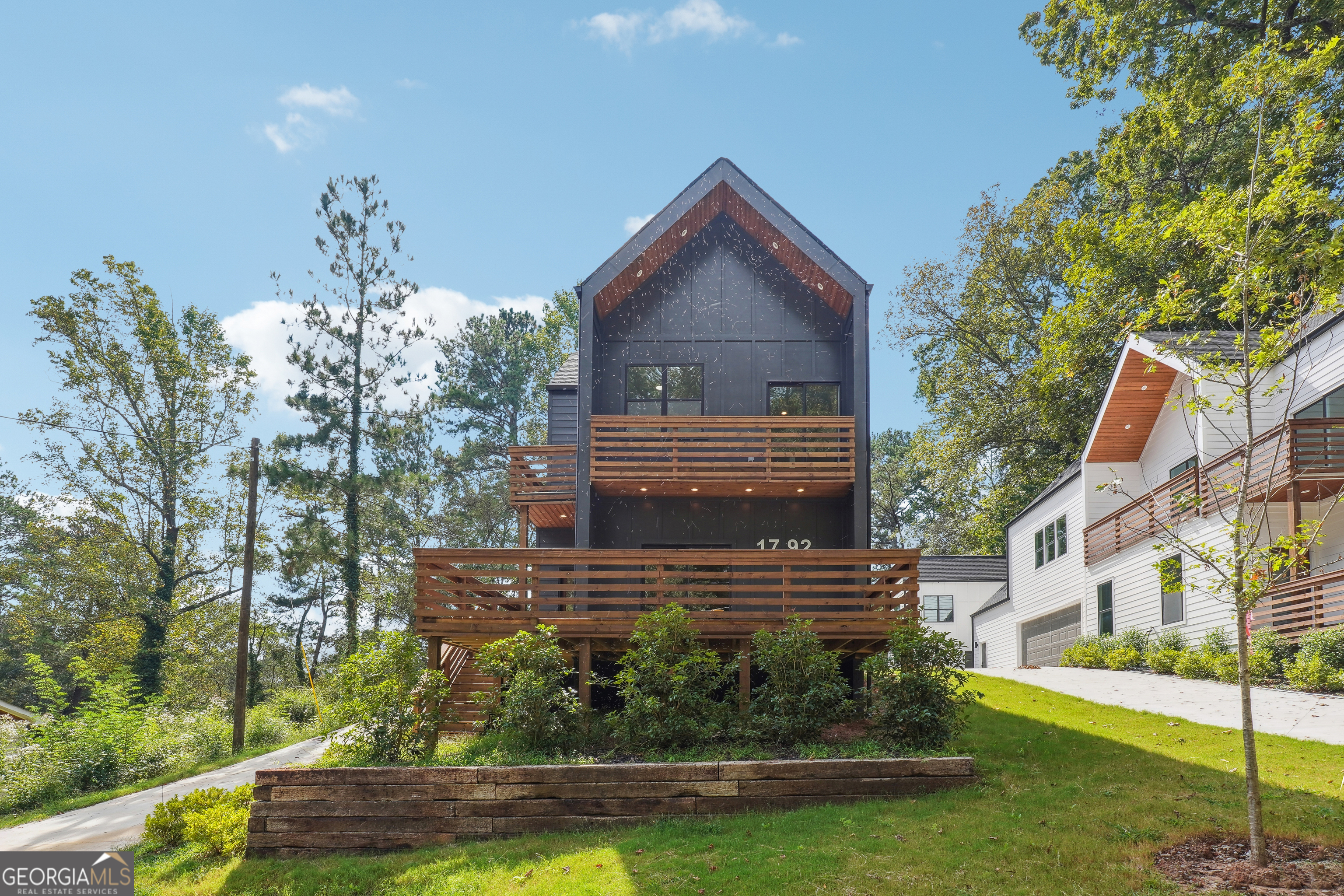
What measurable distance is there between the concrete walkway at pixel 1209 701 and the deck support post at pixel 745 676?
5909mm

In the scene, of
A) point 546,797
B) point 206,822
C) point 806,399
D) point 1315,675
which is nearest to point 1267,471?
point 1315,675

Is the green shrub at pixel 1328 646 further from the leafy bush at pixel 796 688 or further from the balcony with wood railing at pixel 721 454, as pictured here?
the leafy bush at pixel 796 688

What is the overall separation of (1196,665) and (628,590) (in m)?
11.7

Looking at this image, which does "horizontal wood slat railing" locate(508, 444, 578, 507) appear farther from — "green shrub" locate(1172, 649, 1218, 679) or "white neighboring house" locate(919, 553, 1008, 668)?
"white neighboring house" locate(919, 553, 1008, 668)

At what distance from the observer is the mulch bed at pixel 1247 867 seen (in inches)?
250

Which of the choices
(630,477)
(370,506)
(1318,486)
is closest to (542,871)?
(630,477)

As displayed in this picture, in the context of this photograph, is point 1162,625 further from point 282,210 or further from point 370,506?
point 282,210

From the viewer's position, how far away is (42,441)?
3070 cm

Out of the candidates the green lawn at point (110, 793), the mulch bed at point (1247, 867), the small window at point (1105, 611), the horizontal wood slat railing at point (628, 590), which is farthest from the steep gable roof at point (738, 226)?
the green lawn at point (110, 793)

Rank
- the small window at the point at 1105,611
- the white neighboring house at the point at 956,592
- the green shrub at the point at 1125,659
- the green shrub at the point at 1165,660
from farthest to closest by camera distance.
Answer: the white neighboring house at the point at 956,592, the small window at the point at 1105,611, the green shrub at the point at 1125,659, the green shrub at the point at 1165,660

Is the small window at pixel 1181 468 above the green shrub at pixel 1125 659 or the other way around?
above

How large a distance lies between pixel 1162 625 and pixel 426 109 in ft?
65.5

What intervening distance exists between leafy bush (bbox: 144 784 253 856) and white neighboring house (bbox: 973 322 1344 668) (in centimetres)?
1008

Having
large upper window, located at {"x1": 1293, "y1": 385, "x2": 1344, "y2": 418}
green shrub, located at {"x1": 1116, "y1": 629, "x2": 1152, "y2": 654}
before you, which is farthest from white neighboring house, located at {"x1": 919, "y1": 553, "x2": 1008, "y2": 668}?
large upper window, located at {"x1": 1293, "y1": 385, "x2": 1344, "y2": 418}
